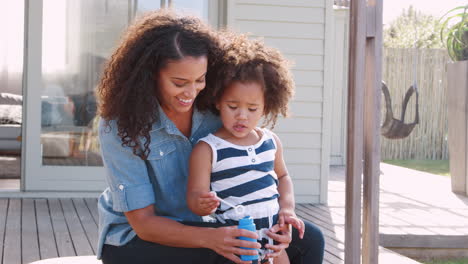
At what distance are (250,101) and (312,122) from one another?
362cm

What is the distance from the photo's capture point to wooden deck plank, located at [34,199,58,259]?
11.6 feet

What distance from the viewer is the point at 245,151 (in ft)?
6.62

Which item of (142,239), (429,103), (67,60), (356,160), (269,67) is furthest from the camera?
(429,103)

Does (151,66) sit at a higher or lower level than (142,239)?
higher

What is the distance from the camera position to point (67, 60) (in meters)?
5.27

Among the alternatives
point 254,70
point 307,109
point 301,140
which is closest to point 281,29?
point 307,109

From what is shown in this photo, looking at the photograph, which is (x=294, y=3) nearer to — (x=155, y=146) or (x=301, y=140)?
(x=301, y=140)

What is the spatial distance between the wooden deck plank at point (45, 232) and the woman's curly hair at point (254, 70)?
1.79m

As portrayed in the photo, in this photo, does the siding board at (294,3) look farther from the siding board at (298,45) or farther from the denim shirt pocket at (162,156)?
the denim shirt pocket at (162,156)

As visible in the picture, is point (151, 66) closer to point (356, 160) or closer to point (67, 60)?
point (356, 160)

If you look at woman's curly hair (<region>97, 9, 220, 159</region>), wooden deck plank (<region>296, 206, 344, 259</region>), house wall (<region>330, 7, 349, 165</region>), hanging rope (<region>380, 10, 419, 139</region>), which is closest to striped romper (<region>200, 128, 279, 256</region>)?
woman's curly hair (<region>97, 9, 220, 159</region>)

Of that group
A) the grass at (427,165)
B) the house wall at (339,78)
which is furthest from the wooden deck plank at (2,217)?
the grass at (427,165)

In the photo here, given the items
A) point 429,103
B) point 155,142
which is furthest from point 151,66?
point 429,103

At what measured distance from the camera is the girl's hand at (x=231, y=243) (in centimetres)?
173
